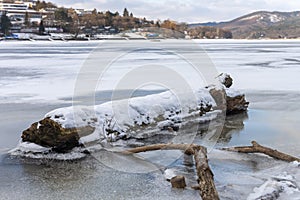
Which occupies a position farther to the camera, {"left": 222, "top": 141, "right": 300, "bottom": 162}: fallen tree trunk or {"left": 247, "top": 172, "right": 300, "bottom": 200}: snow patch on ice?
{"left": 222, "top": 141, "right": 300, "bottom": 162}: fallen tree trunk

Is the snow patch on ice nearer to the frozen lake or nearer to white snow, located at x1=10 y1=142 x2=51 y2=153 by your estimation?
the frozen lake

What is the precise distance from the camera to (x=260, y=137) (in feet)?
23.4

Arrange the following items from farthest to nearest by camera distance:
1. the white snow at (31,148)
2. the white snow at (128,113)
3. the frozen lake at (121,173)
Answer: the white snow at (128,113) → the white snow at (31,148) → the frozen lake at (121,173)

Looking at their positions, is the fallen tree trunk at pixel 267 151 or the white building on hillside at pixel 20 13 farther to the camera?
the white building on hillside at pixel 20 13

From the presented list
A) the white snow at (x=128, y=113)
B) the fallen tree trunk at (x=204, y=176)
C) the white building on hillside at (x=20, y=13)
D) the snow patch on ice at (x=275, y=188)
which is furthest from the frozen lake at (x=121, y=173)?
the white building on hillside at (x=20, y=13)

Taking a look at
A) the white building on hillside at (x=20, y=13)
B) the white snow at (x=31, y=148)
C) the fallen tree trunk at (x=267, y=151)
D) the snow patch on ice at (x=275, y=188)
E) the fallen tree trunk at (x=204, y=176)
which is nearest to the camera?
→ the fallen tree trunk at (x=204, y=176)

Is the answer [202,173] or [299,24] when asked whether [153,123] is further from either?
[299,24]

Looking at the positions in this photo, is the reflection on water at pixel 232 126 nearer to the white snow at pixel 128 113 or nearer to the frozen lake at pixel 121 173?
the frozen lake at pixel 121 173

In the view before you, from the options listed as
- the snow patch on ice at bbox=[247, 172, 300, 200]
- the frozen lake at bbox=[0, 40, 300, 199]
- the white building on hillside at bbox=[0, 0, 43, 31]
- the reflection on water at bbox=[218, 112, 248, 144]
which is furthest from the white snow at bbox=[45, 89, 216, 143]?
the white building on hillside at bbox=[0, 0, 43, 31]

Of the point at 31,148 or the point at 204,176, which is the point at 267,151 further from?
the point at 31,148

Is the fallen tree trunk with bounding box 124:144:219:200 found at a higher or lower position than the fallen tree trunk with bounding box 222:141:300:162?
higher

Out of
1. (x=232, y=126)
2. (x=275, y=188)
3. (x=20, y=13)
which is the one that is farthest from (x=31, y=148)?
(x=20, y=13)

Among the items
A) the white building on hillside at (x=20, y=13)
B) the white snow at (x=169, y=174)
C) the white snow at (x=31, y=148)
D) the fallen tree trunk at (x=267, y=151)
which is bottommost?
the white snow at (x=31, y=148)

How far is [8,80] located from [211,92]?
7.85 meters
